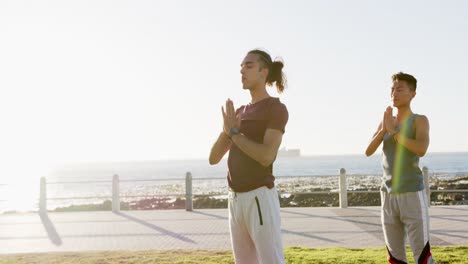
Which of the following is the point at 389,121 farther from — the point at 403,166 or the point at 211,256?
the point at 211,256

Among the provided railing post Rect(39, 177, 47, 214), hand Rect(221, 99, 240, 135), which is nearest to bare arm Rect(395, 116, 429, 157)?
hand Rect(221, 99, 240, 135)

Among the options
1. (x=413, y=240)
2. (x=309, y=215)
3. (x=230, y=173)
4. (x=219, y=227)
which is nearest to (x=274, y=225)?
(x=230, y=173)

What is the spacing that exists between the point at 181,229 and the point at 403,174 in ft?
26.4

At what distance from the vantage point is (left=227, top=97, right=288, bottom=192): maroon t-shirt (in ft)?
10.7

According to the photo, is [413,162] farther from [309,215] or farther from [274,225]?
[309,215]

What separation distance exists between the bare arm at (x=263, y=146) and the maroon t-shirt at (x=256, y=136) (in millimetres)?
52

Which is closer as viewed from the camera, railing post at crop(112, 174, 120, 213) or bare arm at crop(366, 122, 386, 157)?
bare arm at crop(366, 122, 386, 157)

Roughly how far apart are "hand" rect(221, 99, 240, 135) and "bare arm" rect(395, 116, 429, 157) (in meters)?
1.40

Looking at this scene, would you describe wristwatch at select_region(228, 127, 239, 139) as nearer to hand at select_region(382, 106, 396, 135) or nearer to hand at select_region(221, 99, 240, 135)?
hand at select_region(221, 99, 240, 135)

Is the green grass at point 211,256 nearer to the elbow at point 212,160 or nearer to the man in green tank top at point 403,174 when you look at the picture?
the man in green tank top at point 403,174

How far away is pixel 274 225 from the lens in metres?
3.27

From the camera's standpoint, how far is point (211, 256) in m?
7.68

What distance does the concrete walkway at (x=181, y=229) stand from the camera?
31.4 ft

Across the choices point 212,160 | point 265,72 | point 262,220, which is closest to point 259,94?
point 265,72
